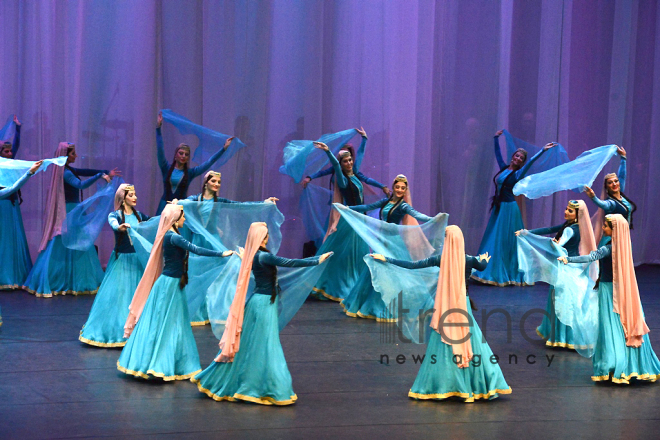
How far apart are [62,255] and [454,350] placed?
15.5 ft

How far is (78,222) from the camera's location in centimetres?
784

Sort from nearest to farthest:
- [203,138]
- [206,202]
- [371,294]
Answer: [206,202] → [371,294] → [203,138]

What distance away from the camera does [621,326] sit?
564 cm

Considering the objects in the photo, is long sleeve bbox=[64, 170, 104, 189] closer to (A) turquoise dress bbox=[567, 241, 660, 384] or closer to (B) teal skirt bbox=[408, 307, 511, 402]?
(B) teal skirt bbox=[408, 307, 511, 402]

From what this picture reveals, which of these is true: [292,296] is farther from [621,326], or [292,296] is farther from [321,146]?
[321,146]

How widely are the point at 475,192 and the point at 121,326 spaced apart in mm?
5812

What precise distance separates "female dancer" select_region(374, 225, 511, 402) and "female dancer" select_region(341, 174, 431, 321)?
6.55ft

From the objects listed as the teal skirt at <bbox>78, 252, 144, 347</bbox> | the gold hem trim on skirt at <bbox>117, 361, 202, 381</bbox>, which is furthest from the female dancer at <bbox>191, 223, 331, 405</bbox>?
the teal skirt at <bbox>78, 252, 144, 347</bbox>

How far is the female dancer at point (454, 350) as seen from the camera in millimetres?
5109

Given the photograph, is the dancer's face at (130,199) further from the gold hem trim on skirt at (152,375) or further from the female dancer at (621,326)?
the female dancer at (621,326)

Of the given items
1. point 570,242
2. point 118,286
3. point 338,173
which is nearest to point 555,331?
point 570,242

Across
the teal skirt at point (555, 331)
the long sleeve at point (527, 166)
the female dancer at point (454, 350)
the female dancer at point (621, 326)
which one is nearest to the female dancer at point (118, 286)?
the female dancer at point (454, 350)

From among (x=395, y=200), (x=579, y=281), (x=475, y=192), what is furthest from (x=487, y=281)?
(x=579, y=281)

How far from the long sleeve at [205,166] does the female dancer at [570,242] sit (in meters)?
3.39
